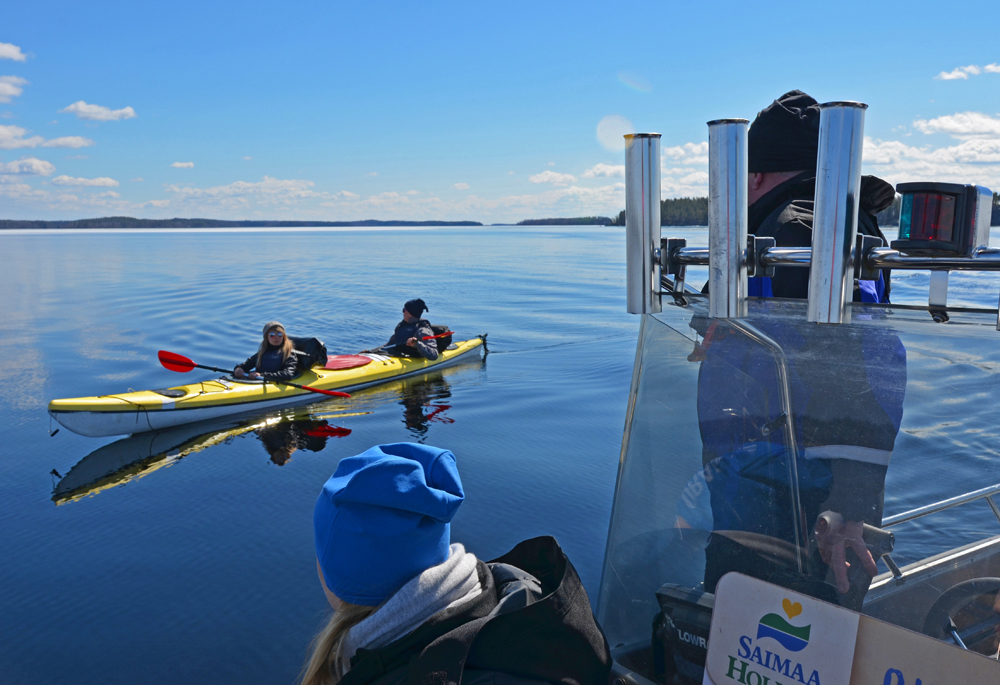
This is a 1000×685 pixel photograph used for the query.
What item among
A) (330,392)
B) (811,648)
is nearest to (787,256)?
(811,648)

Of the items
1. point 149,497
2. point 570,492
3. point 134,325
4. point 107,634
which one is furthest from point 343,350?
point 107,634

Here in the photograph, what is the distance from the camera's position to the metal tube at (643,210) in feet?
4.64

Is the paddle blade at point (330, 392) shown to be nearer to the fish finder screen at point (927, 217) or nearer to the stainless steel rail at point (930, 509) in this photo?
the stainless steel rail at point (930, 509)

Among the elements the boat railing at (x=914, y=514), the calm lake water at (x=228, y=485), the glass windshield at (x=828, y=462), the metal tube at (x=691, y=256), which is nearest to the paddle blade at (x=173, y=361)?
the calm lake water at (x=228, y=485)

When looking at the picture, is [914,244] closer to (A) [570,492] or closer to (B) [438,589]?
(B) [438,589]

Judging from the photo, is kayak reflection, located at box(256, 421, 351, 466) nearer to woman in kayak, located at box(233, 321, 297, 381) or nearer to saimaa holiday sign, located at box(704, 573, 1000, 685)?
woman in kayak, located at box(233, 321, 297, 381)

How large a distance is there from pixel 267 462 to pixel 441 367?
213 inches

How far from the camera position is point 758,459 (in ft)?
4.85

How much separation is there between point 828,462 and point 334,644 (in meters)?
1.15

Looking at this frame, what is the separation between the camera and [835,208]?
113 centimetres

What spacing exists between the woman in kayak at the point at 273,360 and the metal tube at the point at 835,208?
1130 centimetres

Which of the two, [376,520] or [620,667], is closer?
[376,520]

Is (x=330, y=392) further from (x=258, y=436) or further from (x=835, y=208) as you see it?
(x=835, y=208)

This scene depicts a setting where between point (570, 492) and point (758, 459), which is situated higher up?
point (758, 459)
